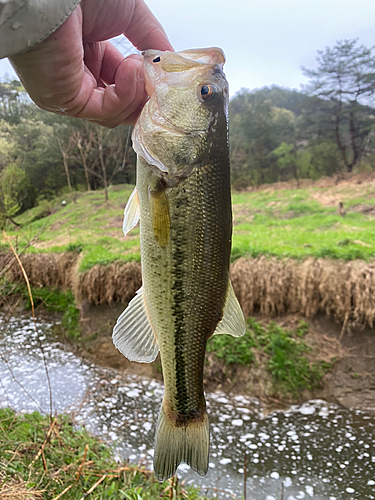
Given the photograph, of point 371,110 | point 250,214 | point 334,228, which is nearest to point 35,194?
point 250,214

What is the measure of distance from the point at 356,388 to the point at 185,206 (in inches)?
210

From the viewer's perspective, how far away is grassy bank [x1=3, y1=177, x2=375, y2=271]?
644 centimetres

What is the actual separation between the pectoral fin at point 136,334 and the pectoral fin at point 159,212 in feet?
1.00

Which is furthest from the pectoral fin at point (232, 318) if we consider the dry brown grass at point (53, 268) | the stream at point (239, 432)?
the dry brown grass at point (53, 268)

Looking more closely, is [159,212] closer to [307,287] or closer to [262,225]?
[307,287]

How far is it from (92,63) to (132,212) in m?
0.64

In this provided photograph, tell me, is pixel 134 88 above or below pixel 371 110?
below

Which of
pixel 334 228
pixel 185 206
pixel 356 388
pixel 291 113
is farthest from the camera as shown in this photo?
pixel 291 113

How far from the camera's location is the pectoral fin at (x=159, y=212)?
120 cm

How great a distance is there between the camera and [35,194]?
10984mm

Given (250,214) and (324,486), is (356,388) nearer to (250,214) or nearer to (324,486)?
(324,486)

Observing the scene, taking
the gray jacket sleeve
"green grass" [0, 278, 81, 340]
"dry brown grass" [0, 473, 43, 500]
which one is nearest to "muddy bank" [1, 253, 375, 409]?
"green grass" [0, 278, 81, 340]

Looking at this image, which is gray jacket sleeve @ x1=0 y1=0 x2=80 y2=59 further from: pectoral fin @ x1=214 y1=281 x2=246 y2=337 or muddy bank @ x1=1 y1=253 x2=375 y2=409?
muddy bank @ x1=1 y1=253 x2=375 y2=409

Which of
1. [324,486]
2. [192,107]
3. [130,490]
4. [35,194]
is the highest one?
[192,107]
